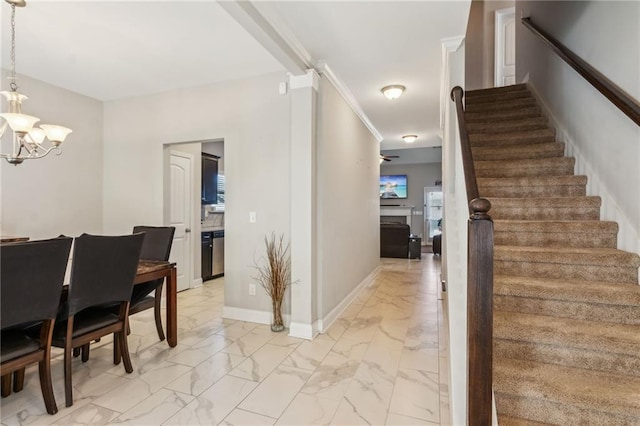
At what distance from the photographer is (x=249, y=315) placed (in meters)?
3.30

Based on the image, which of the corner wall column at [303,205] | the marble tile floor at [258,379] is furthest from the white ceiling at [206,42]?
the marble tile floor at [258,379]

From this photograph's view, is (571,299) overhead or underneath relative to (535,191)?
underneath

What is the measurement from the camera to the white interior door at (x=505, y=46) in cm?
541

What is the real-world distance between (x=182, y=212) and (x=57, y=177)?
1.43 metres

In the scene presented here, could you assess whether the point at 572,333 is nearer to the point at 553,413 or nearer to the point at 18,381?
the point at 553,413

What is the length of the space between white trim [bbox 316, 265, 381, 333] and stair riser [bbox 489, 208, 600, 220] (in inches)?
72.8

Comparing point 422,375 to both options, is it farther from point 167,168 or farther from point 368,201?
point 167,168

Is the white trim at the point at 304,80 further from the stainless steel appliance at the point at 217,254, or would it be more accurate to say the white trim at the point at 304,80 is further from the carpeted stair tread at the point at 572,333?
the stainless steel appliance at the point at 217,254

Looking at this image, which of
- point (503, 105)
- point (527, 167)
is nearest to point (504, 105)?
point (503, 105)

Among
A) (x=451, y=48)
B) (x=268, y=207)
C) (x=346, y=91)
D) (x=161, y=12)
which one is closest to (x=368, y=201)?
(x=346, y=91)

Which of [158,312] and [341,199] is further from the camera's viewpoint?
[341,199]

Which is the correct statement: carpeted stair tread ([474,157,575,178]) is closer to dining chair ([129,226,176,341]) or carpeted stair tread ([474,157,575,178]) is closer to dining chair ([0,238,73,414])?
dining chair ([129,226,176,341])

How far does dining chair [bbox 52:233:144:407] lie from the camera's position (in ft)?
6.08

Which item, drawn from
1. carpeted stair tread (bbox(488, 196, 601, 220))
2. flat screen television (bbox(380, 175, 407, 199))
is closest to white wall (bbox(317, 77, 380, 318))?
carpeted stair tread (bbox(488, 196, 601, 220))
